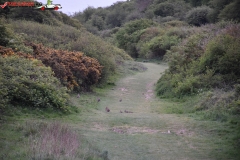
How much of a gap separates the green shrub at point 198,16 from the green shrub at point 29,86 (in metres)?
42.0

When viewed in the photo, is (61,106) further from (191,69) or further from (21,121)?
(191,69)

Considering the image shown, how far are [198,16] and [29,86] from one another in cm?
4502

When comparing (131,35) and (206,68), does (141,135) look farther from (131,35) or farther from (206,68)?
(131,35)

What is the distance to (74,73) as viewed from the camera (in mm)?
→ 19312

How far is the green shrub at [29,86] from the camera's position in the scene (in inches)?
481

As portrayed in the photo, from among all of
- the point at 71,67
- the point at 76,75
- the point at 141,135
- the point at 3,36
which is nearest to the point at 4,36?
the point at 3,36

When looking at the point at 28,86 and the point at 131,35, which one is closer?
the point at 28,86

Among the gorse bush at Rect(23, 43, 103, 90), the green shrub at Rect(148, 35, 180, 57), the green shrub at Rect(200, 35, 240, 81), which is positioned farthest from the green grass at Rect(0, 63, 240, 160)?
the green shrub at Rect(148, 35, 180, 57)

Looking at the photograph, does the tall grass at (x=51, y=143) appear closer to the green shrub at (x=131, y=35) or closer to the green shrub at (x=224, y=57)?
the green shrub at (x=224, y=57)

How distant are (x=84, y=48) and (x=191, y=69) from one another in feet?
26.4

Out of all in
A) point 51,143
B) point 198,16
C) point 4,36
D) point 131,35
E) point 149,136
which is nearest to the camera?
point 51,143

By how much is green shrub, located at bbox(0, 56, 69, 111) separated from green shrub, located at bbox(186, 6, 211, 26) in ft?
138

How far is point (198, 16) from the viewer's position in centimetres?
5341

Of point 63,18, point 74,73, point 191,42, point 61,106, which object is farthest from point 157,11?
point 61,106
